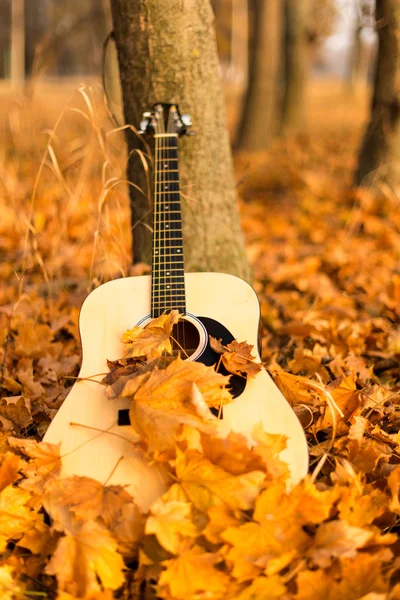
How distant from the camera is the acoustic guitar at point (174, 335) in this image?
1.54 m

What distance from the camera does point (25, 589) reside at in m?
1.41

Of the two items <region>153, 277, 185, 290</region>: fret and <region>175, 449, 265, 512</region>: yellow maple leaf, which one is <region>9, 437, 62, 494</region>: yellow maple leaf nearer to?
<region>175, 449, 265, 512</region>: yellow maple leaf

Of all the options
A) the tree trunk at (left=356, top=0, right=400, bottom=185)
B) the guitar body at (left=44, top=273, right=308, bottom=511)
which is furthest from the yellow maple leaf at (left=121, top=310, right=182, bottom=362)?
the tree trunk at (left=356, top=0, right=400, bottom=185)

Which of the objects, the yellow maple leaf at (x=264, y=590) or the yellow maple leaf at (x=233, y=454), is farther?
the yellow maple leaf at (x=233, y=454)

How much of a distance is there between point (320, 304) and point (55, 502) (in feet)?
6.73

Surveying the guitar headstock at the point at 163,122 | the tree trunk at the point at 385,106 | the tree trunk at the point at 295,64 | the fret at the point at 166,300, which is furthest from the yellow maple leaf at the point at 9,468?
the tree trunk at the point at 295,64

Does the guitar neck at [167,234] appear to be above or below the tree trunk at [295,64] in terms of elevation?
below

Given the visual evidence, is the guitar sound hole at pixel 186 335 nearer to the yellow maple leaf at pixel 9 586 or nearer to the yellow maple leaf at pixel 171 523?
the yellow maple leaf at pixel 171 523

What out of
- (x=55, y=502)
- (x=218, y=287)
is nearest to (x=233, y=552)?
(x=55, y=502)

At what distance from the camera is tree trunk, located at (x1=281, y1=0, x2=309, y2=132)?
30.0 feet

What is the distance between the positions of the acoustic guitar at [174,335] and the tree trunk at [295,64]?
26.5 ft

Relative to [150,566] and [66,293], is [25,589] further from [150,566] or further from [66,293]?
[66,293]

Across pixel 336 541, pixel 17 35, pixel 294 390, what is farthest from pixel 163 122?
pixel 17 35

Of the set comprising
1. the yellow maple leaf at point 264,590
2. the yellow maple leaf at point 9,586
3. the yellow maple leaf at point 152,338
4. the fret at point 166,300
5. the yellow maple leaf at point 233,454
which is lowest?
the yellow maple leaf at point 9,586
